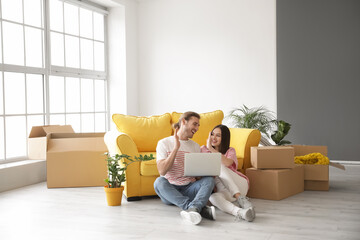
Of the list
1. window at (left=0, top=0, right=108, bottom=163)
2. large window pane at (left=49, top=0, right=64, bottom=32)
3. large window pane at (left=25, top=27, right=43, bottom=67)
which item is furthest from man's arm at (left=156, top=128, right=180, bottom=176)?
large window pane at (left=49, top=0, right=64, bottom=32)

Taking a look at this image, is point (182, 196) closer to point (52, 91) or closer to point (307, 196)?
point (307, 196)

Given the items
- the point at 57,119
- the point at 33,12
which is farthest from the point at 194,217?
the point at 33,12

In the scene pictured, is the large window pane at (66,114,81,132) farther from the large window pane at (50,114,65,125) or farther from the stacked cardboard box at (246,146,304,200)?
the stacked cardboard box at (246,146,304,200)

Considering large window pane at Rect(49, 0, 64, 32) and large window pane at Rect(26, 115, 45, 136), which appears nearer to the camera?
large window pane at Rect(26, 115, 45, 136)

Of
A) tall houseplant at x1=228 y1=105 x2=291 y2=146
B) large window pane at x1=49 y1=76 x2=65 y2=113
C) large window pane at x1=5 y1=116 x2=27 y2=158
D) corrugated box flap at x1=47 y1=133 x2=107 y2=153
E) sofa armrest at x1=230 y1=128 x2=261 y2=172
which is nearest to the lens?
sofa armrest at x1=230 y1=128 x2=261 y2=172

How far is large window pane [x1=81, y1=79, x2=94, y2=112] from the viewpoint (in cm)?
691

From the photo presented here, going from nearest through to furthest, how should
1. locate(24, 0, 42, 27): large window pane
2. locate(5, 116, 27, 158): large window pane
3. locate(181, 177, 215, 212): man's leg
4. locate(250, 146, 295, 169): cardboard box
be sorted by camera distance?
locate(181, 177, 215, 212): man's leg → locate(250, 146, 295, 169): cardboard box → locate(5, 116, 27, 158): large window pane → locate(24, 0, 42, 27): large window pane

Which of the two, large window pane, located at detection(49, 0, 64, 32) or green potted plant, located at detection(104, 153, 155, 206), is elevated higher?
large window pane, located at detection(49, 0, 64, 32)

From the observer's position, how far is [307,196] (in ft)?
14.2

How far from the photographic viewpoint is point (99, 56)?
7.35 metres

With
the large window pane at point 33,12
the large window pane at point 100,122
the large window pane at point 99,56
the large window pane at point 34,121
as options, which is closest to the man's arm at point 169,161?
the large window pane at point 34,121

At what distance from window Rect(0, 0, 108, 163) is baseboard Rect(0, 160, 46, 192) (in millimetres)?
298

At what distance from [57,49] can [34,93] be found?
84 centimetres

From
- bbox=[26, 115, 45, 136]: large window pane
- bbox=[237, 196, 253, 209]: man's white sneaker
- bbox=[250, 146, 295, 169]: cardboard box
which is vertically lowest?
bbox=[237, 196, 253, 209]: man's white sneaker
